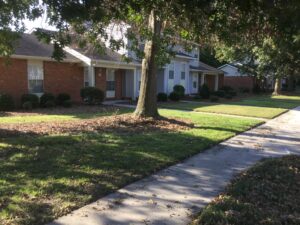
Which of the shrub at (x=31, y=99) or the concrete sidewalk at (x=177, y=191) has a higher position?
the shrub at (x=31, y=99)

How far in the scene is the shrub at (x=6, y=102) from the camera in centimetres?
1866

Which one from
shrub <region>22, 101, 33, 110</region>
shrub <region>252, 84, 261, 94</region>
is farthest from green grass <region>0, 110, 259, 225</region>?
shrub <region>252, 84, 261, 94</region>

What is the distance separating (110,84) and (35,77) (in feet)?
22.0

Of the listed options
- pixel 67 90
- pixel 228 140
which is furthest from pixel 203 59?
pixel 228 140

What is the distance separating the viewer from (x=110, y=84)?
2733cm

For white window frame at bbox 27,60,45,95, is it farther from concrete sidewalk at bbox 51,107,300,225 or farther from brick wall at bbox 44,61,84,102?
concrete sidewalk at bbox 51,107,300,225

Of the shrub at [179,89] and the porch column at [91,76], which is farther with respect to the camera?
the shrub at [179,89]

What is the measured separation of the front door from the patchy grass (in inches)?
787

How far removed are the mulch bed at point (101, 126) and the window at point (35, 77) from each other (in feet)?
27.4

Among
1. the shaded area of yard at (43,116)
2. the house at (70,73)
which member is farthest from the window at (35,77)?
the shaded area of yard at (43,116)

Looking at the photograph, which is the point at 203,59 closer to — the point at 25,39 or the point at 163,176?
the point at 25,39

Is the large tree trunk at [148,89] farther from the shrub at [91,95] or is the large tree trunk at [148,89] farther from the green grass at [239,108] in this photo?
the shrub at [91,95]

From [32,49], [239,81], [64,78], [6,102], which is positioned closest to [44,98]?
[6,102]

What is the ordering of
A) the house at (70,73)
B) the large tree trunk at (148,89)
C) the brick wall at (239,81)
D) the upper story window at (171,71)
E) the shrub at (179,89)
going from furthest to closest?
the brick wall at (239,81) → the upper story window at (171,71) → the shrub at (179,89) → the house at (70,73) → the large tree trunk at (148,89)
